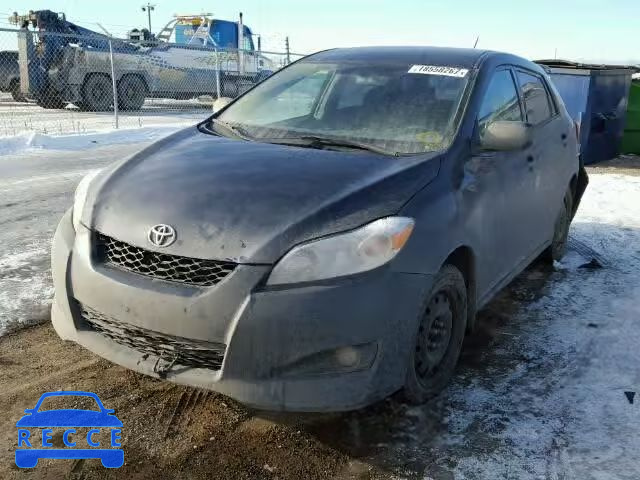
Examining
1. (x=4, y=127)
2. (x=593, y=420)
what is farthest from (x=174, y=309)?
(x=4, y=127)

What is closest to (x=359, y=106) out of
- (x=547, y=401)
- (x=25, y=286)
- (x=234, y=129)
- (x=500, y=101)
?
(x=234, y=129)

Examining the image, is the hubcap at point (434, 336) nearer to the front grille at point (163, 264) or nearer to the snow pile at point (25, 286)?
the front grille at point (163, 264)

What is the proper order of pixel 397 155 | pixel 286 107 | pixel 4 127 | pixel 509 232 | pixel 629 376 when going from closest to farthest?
pixel 397 155, pixel 629 376, pixel 509 232, pixel 286 107, pixel 4 127

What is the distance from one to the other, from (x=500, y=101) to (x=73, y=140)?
30.6 feet

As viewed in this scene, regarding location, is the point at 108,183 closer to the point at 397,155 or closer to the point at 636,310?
the point at 397,155

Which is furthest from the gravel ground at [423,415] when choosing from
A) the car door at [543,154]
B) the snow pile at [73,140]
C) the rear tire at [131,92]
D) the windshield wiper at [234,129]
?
the rear tire at [131,92]

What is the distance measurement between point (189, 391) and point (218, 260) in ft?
3.12

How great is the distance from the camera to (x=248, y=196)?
8.41 feet

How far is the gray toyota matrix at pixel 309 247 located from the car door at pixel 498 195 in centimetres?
2

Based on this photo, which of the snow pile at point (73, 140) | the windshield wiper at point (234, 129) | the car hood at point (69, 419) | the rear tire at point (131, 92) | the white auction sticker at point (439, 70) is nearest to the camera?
the car hood at point (69, 419)

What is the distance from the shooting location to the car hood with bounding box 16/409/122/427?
2.68 metres

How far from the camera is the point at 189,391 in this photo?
2975mm

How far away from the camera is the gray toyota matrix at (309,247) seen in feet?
7.54

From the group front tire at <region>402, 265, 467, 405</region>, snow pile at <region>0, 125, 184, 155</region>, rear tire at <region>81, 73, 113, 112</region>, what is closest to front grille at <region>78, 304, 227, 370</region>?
front tire at <region>402, 265, 467, 405</region>
